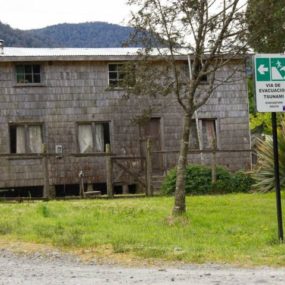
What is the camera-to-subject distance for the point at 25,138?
2538cm

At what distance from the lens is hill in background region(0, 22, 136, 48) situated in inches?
2680

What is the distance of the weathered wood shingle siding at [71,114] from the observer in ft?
82.3

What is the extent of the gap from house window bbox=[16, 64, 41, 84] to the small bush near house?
23.7 feet

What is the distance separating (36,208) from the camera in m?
15.9

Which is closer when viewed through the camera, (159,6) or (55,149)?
(159,6)

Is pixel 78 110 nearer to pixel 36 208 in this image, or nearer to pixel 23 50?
pixel 23 50

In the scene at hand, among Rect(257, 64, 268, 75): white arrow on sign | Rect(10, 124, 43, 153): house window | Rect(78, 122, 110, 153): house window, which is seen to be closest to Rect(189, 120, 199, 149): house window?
Rect(78, 122, 110, 153): house window

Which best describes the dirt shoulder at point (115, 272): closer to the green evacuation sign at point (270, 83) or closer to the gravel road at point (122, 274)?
the gravel road at point (122, 274)

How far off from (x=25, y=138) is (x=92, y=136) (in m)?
2.60

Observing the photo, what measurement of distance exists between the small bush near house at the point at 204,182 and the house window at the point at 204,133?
474 cm

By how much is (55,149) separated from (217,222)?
513 inches

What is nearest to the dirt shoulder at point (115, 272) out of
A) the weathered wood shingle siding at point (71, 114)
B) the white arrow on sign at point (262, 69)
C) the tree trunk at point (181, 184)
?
the white arrow on sign at point (262, 69)

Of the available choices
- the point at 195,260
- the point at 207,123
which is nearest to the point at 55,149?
the point at 207,123

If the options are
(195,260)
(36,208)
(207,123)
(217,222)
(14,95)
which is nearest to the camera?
(195,260)
